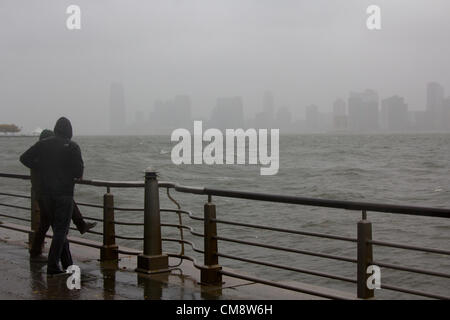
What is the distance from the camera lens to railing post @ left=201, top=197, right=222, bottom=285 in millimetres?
7305

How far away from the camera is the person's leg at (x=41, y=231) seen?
27.5 ft

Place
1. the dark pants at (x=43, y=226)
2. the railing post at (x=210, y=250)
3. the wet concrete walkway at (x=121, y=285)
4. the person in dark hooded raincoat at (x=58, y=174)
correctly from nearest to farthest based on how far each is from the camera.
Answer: the wet concrete walkway at (x=121, y=285), the railing post at (x=210, y=250), the person in dark hooded raincoat at (x=58, y=174), the dark pants at (x=43, y=226)

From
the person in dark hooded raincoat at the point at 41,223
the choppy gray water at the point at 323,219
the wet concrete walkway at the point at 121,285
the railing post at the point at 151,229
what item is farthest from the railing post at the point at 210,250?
the choppy gray water at the point at 323,219

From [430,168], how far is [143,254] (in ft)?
207

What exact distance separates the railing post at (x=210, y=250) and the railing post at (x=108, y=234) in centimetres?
190

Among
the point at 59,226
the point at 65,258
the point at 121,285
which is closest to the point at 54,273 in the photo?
the point at 65,258

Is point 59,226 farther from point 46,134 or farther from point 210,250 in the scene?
point 210,250

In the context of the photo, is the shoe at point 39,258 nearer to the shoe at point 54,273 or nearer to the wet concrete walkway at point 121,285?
the wet concrete walkway at point 121,285

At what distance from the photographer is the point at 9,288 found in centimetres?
727

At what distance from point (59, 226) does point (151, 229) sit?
117cm

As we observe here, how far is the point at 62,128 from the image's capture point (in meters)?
7.79
